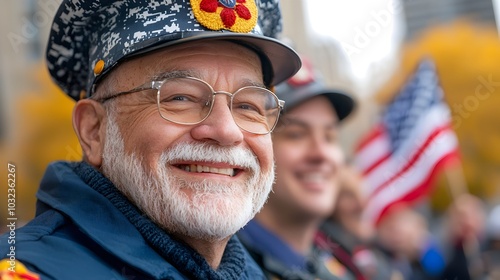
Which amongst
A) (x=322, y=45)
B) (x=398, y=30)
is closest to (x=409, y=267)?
(x=322, y=45)

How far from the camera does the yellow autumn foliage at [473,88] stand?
20.5 m

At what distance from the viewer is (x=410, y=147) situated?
4.75 meters

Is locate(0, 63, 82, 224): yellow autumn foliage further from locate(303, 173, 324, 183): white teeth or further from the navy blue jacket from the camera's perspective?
the navy blue jacket

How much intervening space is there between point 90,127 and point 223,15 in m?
0.58

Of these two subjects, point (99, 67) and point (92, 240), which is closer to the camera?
point (92, 240)

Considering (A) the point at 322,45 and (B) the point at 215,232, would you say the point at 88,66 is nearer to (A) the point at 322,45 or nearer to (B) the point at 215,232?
(B) the point at 215,232

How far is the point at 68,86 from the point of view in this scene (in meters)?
2.09

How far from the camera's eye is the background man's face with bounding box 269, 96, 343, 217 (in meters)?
3.12

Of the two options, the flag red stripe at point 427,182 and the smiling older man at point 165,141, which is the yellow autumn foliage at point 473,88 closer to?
the flag red stripe at point 427,182

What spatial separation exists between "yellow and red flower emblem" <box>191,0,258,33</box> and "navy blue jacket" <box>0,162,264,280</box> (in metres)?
0.57

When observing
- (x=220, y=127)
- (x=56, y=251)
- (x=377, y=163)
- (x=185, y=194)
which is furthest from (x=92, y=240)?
(x=377, y=163)

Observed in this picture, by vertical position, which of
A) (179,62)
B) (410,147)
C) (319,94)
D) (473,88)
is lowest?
(473,88)

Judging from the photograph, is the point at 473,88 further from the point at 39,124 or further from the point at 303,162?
the point at 303,162

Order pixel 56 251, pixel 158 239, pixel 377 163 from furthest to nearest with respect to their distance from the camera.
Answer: pixel 377 163 < pixel 158 239 < pixel 56 251
